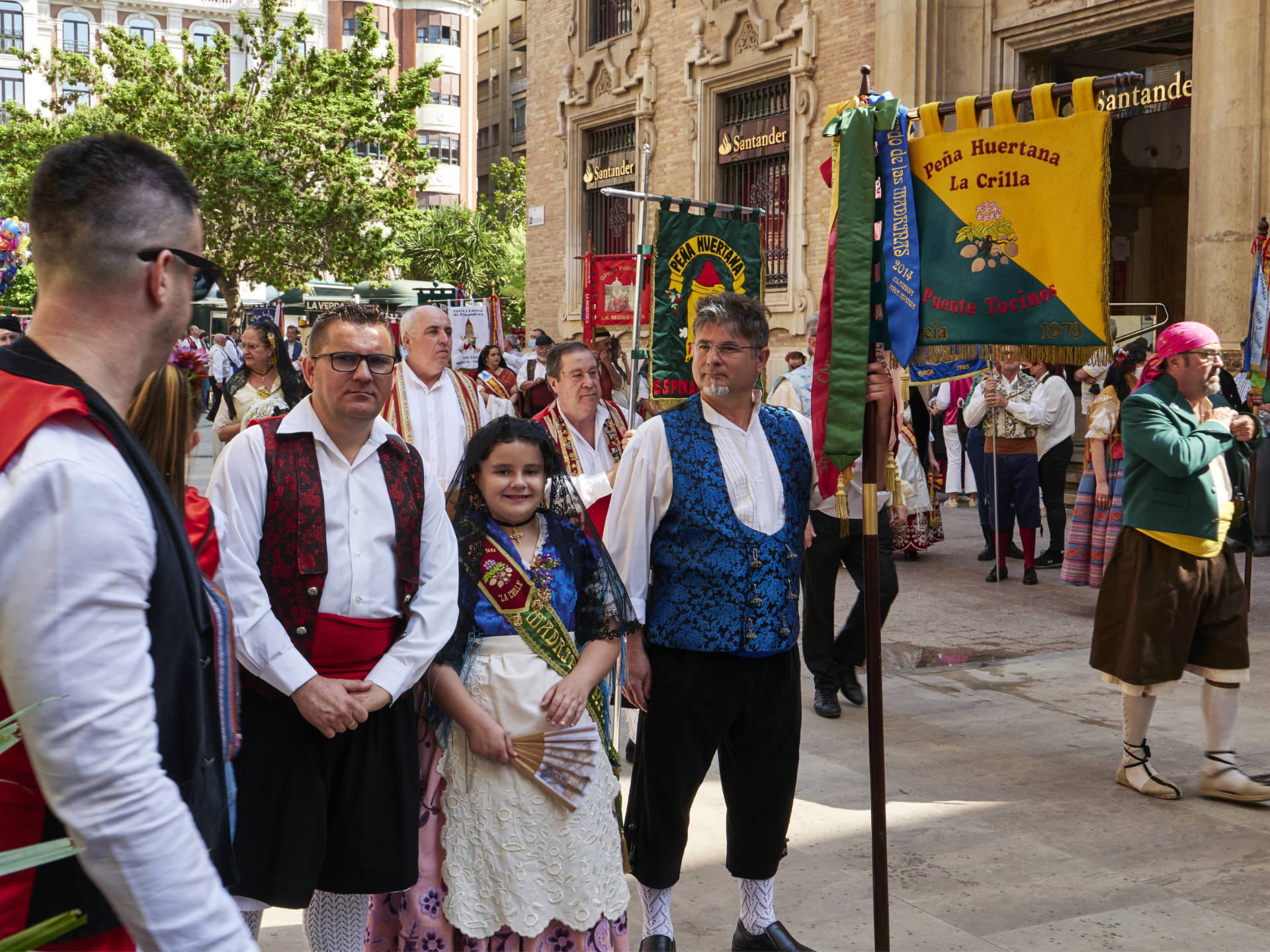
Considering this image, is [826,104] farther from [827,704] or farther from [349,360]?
[349,360]

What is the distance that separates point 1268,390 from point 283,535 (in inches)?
291

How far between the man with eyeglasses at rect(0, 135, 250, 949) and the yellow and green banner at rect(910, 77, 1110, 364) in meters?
2.44

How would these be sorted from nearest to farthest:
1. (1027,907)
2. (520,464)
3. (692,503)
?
(520,464)
(692,503)
(1027,907)

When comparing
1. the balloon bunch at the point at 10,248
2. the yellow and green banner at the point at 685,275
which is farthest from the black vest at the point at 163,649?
the balloon bunch at the point at 10,248

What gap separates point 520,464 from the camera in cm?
356

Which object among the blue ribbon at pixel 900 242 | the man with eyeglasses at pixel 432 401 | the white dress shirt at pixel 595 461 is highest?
the blue ribbon at pixel 900 242

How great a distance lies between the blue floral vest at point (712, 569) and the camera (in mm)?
3844

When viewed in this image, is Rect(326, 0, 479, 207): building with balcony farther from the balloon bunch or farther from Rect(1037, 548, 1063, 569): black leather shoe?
the balloon bunch

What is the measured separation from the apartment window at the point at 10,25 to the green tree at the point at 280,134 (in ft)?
150

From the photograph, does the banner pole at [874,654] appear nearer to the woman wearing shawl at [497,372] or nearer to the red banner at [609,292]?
the woman wearing shawl at [497,372]

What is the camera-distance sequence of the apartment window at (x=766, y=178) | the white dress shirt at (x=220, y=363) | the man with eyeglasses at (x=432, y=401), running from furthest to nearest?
the white dress shirt at (x=220, y=363) < the apartment window at (x=766, y=178) < the man with eyeglasses at (x=432, y=401)

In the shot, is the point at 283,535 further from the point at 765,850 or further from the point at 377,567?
the point at 765,850

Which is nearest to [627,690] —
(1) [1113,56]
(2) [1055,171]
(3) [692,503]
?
(3) [692,503]

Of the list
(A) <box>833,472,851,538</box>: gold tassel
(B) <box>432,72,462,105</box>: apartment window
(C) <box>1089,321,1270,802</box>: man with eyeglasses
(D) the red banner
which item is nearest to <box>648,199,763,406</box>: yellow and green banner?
(C) <box>1089,321,1270,802</box>: man with eyeglasses
